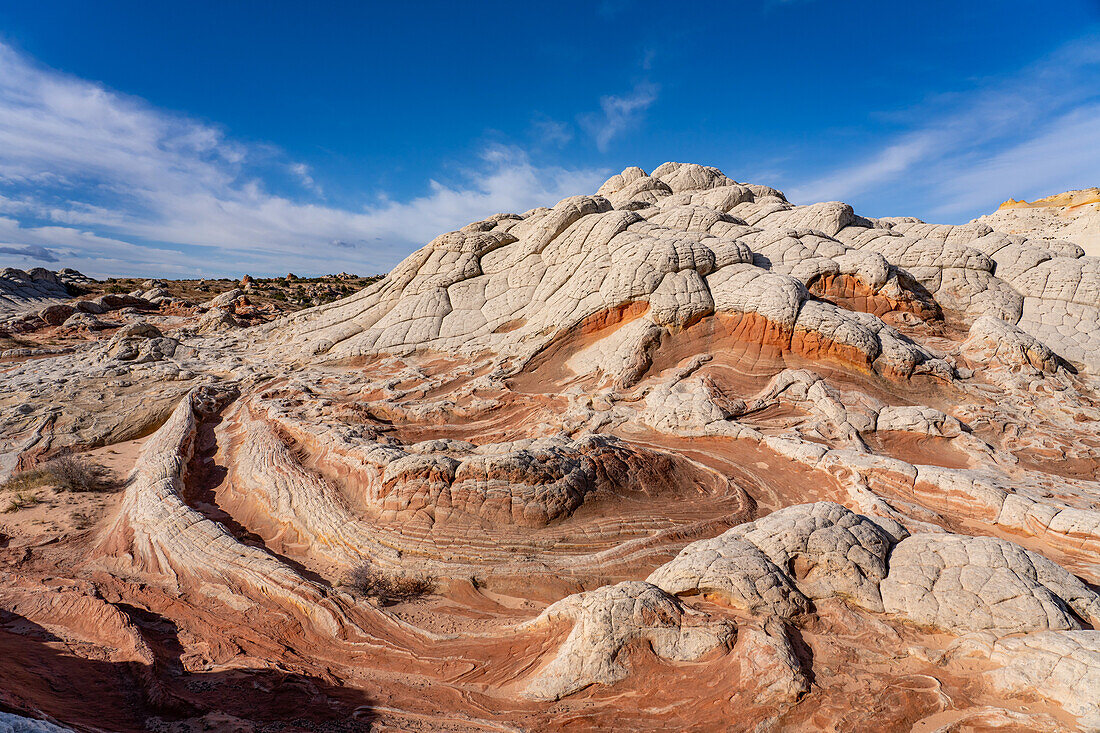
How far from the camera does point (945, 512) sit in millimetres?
7914

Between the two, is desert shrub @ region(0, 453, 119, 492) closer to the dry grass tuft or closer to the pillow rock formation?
the dry grass tuft

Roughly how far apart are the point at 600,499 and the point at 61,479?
37.1ft

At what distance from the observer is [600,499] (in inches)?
320

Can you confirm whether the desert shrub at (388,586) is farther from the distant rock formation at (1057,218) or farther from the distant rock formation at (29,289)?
the distant rock formation at (1057,218)

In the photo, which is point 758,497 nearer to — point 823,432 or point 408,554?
point 823,432

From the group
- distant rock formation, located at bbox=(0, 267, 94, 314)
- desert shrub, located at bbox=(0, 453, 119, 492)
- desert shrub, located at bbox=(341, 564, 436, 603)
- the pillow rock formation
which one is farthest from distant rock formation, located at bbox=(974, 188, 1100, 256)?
distant rock formation, located at bbox=(0, 267, 94, 314)

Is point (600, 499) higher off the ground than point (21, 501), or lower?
higher

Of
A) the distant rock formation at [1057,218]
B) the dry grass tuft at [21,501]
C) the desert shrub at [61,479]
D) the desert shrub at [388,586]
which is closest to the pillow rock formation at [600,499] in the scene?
the desert shrub at [388,586]

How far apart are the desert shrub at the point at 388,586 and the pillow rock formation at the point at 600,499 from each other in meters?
0.05

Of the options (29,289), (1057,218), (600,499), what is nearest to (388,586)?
(600,499)

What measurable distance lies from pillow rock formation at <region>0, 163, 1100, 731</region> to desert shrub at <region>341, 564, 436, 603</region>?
5 centimetres

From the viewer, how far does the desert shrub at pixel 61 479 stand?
1027cm

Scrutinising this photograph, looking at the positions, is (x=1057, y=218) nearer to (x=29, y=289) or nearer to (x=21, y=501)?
(x=21, y=501)

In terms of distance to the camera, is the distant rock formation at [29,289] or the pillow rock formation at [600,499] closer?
the pillow rock formation at [600,499]
